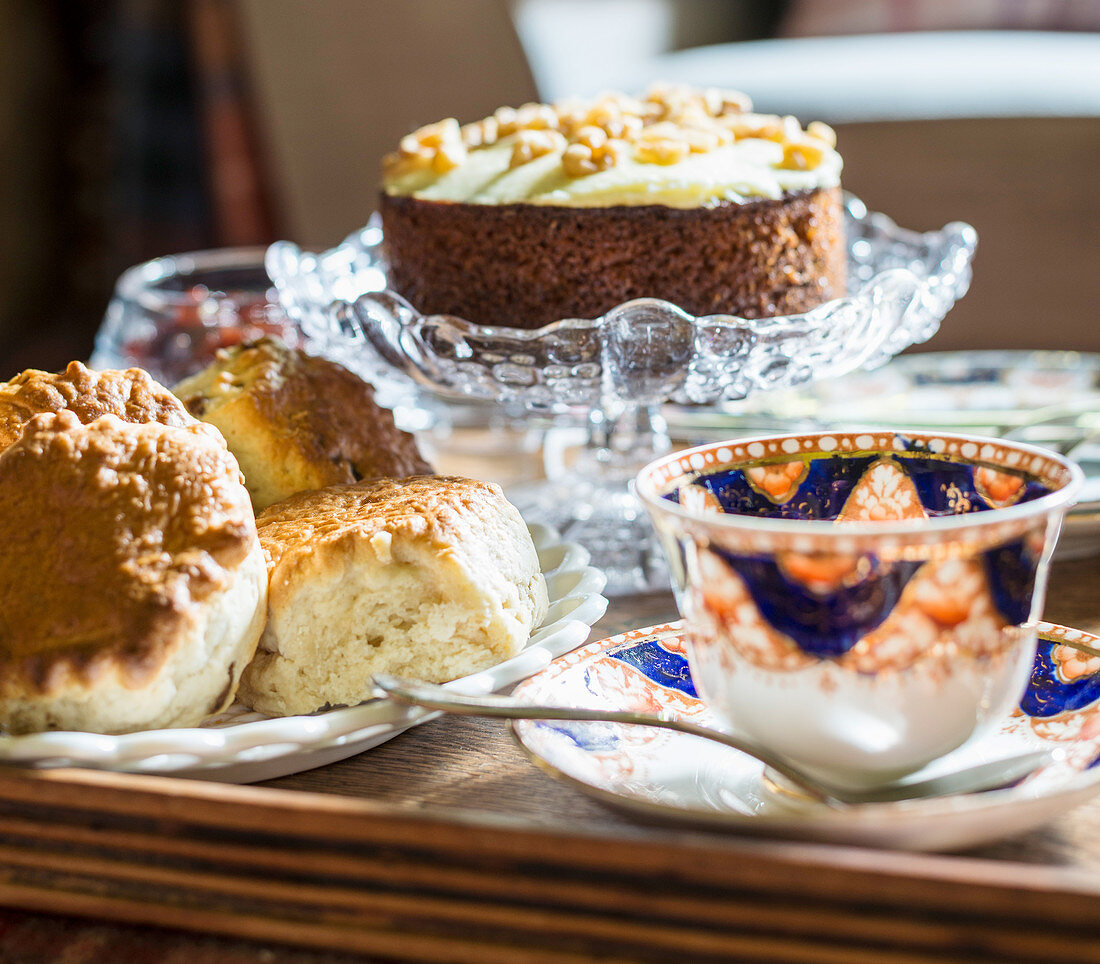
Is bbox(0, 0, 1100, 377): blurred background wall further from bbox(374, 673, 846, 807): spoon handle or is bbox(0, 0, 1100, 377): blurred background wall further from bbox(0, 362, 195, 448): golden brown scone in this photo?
bbox(374, 673, 846, 807): spoon handle

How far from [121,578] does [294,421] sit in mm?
226

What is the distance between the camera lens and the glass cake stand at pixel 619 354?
83 centimetres

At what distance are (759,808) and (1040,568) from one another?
5.9 inches

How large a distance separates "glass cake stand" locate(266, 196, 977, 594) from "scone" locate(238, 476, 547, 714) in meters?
0.23

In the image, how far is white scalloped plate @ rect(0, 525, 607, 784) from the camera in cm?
53

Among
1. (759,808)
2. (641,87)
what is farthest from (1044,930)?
(641,87)

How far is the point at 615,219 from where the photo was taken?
877 millimetres

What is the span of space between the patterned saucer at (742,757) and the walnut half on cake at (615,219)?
13.1 inches

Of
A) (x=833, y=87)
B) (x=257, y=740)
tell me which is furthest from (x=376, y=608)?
(x=833, y=87)

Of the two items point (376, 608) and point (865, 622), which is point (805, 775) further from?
point (376, 608)

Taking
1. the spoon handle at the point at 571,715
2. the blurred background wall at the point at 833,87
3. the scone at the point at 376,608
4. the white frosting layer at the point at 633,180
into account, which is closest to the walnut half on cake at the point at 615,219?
the white frosting layer at the point at 633,180

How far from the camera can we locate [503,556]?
0.66 metres

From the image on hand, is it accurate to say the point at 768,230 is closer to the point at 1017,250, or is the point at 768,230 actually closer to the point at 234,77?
the point at 1017,250

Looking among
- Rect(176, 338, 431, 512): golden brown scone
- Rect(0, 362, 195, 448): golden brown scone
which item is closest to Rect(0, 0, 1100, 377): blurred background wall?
Rect(176, 338, 431, 512): golden brown scone
